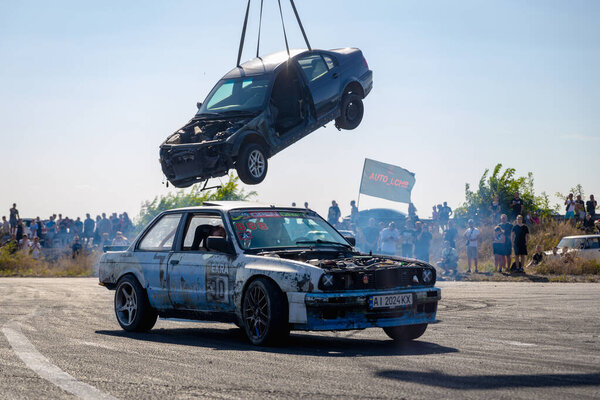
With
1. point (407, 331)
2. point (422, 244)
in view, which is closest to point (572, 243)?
point (422, 244)

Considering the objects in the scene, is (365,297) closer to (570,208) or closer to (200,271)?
(200,271)

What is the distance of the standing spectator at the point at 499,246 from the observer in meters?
22.2

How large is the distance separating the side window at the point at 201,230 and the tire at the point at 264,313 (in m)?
1.30

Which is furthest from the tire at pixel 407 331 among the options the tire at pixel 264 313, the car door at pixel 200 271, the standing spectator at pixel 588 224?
the standing spectator at pixel 588 224

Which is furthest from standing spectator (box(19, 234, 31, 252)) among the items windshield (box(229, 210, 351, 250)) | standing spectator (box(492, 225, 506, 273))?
windshield (box(229, 210, 351, 250))

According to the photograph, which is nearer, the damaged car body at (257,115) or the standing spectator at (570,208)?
the damaged car body at (257,115)

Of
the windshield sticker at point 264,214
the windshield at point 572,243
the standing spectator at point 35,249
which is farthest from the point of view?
the standing spectator at point 35,249

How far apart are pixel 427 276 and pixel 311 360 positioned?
205cm

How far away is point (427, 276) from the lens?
26.8 feet

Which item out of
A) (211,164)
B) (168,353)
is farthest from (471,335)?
(211,164)

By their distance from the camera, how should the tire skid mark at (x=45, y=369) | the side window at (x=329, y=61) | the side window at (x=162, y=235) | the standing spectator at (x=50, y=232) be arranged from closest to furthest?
1. the tire skid mark at (x=45, y=369)
2. the side window at (x=162, y=235)
3. the side window at (x=329, y=61)
4. the standing spectator at (x=50, y=232)

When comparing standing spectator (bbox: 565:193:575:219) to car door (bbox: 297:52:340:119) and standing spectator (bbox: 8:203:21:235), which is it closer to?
car door (bbox: 297:52:340:119)

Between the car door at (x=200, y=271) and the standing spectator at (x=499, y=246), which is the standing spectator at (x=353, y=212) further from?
the car door at (x=200, y=271)

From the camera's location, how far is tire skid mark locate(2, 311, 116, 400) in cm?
505
